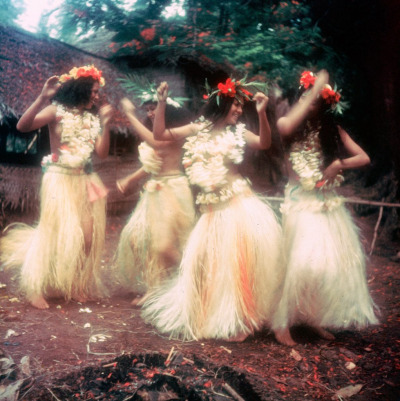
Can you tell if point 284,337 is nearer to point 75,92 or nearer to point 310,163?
point 310,163

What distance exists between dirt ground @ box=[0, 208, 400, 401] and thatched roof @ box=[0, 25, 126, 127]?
11.2 ft

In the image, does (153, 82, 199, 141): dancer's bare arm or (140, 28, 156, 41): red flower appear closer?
(153, 82, 199, 141): dancer's bare arm

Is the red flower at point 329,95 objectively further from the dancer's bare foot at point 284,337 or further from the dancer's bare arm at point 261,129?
the dancer's bare foot at point 284,337

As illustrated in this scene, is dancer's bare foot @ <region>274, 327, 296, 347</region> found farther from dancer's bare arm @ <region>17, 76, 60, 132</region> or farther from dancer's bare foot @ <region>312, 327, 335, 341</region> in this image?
dancer's bare arm @ <region>17, 76, 60, 132</region>

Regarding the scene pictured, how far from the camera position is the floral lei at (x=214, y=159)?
288 centimetres

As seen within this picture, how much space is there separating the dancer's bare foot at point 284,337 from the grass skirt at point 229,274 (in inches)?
4.7

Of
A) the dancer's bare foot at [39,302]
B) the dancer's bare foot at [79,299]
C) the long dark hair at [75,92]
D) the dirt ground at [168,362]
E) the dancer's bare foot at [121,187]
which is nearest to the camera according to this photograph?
the dirt ground at [168,362]

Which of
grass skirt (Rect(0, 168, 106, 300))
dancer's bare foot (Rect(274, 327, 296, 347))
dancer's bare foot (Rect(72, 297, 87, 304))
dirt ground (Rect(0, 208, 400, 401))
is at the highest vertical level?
grass skirt (Rect(0, 168, 106, 300))

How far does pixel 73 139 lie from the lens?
3363 mm

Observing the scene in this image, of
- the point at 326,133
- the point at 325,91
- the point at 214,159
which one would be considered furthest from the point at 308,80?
the point at 214,159

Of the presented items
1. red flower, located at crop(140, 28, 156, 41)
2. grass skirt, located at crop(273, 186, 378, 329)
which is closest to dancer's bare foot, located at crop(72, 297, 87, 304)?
grass skirt, located at crop(273, 186, 378, 329)

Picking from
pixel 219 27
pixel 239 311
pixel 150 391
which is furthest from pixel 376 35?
pixel 150 391

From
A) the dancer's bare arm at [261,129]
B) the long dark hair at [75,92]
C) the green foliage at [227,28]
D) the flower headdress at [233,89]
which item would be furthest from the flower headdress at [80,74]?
the dancer's bare arm at [261,129]

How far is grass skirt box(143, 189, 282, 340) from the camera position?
274 cm
